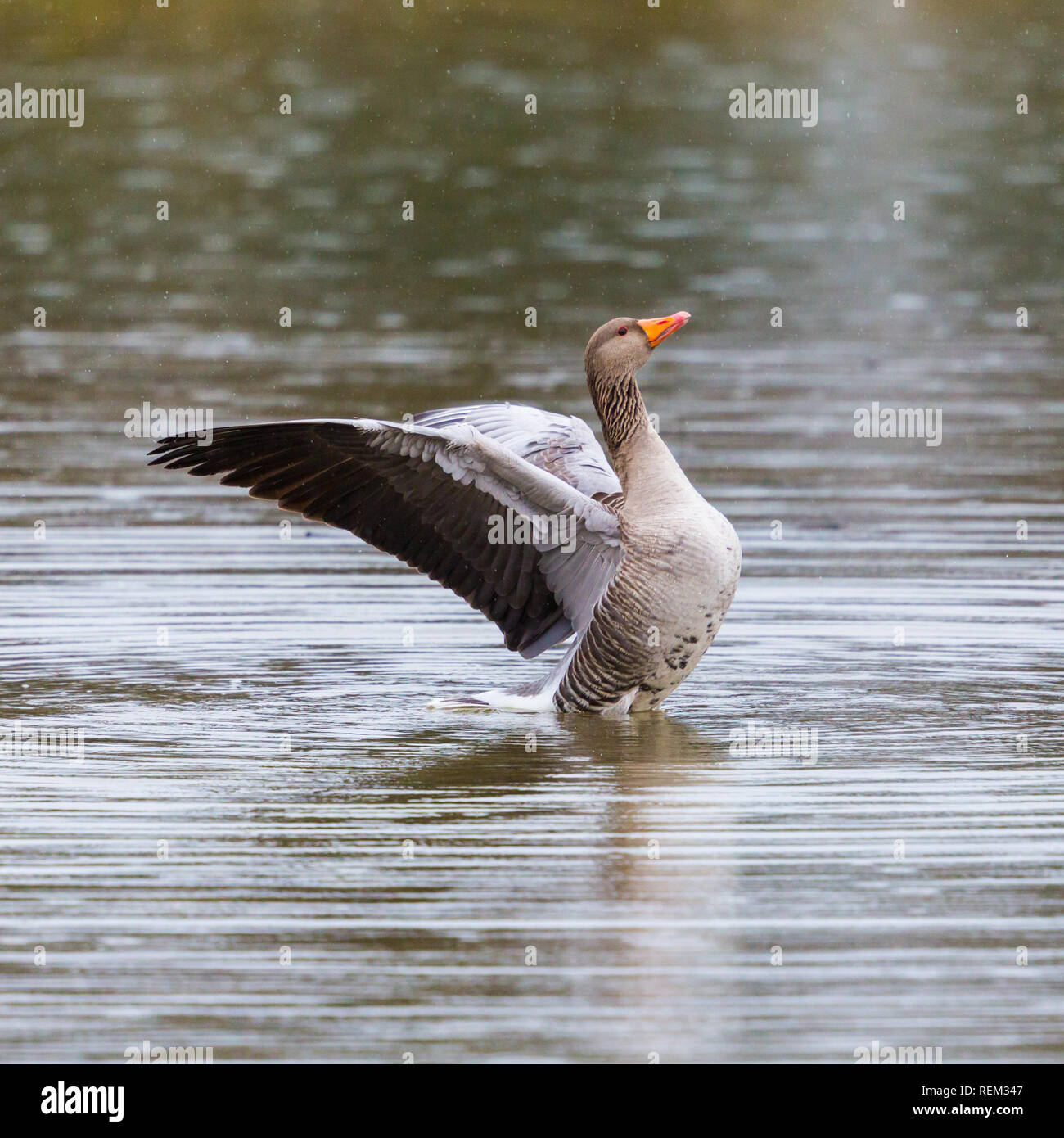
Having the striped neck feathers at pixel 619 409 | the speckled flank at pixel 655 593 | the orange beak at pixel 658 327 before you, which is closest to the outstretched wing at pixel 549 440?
the striped neck feathers at pixel 619 409

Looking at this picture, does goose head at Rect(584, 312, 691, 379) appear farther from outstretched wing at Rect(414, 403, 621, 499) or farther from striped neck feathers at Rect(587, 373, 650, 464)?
outstretched wing at Rect(414, 403, 621, 499)

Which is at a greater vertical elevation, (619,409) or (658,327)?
(658,327)

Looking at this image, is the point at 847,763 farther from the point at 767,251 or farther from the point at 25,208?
the point at 25,208

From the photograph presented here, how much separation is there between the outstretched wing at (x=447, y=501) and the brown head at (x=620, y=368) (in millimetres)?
387

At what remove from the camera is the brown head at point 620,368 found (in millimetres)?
10938

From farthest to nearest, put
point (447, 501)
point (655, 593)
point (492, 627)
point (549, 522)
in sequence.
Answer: point (492, 627)
point (549, 522)
point (447, 501)
point (655, 593)

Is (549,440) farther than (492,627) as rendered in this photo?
No

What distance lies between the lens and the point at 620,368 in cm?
1106

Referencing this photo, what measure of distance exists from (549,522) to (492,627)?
2411 millimetres

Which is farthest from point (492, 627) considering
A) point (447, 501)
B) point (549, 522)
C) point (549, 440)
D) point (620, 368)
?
point (620, 368)

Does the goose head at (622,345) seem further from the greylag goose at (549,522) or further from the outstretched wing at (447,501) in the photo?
the outstretched wing at (447,501)

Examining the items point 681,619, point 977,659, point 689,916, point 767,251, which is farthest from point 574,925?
point 767,251

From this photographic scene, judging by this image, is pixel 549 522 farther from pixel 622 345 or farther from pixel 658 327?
pixel 658 327

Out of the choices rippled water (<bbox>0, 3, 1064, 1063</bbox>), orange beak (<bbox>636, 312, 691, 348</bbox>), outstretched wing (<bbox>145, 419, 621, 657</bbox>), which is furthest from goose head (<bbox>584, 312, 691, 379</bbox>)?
rippled water (<bbox>0, 3, 1064, 1063</bbox>)
